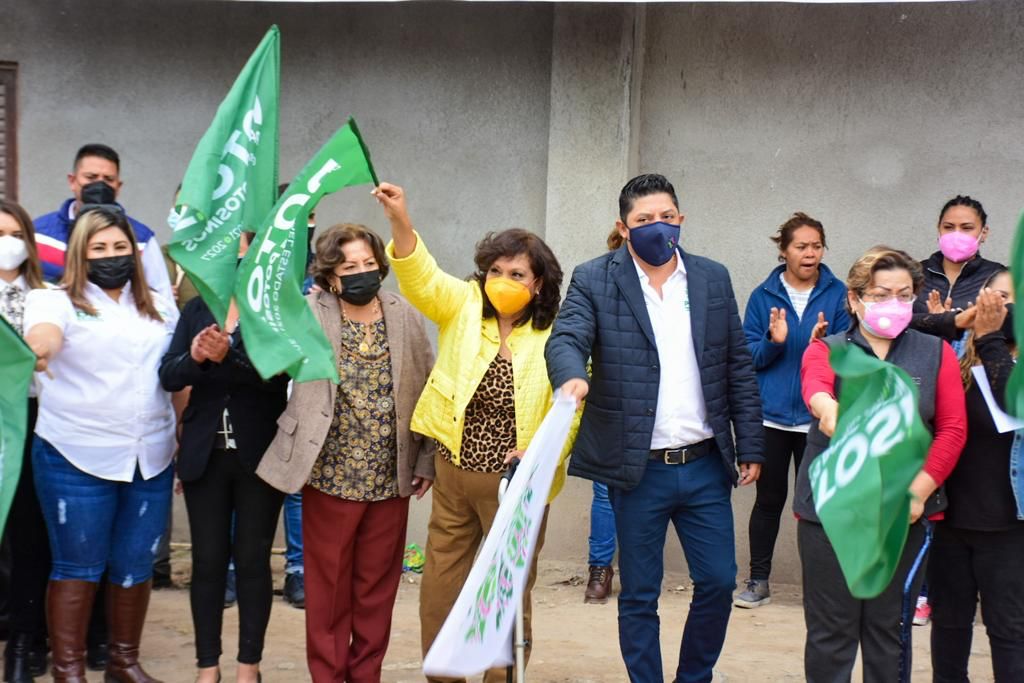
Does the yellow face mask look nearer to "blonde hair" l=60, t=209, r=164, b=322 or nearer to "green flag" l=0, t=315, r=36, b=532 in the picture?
"blonde hair" l=60, t=209, r=164, b=322

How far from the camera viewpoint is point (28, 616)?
5.93 metres

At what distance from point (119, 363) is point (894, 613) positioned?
326cm

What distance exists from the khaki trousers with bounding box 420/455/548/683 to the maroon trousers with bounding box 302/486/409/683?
0.60ft

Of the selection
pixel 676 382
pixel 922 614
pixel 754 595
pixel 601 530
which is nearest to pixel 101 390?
pixel 676 382

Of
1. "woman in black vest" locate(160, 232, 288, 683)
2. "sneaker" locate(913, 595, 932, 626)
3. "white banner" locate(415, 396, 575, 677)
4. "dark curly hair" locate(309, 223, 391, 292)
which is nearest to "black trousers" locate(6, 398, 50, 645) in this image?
"woman in black vest" locate(160, 232, 288, 683)

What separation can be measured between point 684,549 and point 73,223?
3.30 metres

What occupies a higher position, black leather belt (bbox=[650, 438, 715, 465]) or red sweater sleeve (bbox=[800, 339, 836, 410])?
red sweater sleeve (bbox=[800, 339, 836, 410])

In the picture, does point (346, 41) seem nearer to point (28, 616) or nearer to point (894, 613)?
point (28, 616)

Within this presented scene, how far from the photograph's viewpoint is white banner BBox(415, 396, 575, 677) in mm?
4145

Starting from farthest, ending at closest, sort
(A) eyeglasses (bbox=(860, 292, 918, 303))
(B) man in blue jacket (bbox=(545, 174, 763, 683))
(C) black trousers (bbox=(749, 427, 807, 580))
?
(C) black trousers (bbox=(749, 427, 807, 580)) → (B) man in blue jacket (bbox=(545, 174, 763, 683)) → (A) eyeglasses (bbox=(860, 292, 918, 303))

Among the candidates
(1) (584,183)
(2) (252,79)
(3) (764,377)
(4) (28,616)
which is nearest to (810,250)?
(3) (764,377)

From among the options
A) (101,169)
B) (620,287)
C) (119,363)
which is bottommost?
(119,363)

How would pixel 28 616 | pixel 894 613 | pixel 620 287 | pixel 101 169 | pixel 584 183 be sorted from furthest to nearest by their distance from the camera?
1. pixel 584 183
2. pixel 101 169
3. pixel 28 616
4. pixel 620 287
5. pixel 894 613

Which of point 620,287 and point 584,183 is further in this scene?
point 584,183
